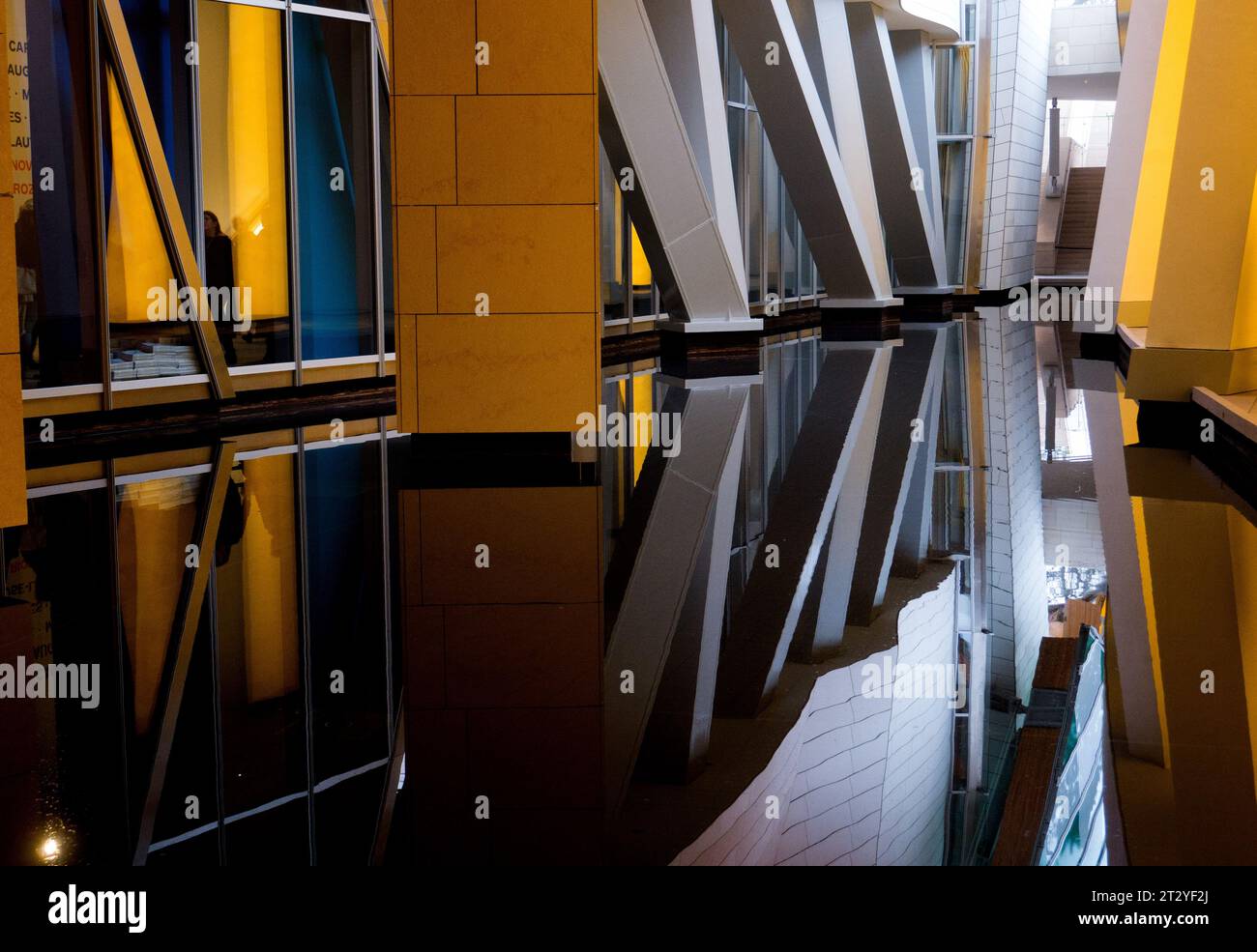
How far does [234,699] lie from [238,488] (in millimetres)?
3781

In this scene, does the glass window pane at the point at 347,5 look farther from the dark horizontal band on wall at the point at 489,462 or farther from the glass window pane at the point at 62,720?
the glass window pane at the point at 62,720

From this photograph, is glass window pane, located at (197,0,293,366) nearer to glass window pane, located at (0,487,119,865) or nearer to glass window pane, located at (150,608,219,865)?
glass window pane, located at (0,487,119,865)

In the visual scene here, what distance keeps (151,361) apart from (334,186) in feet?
10.1

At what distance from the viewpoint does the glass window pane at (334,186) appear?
12.6 metres

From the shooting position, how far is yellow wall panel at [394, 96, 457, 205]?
346 inches

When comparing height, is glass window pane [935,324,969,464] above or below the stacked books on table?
below

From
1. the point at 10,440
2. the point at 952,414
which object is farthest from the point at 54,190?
the point at 952,414

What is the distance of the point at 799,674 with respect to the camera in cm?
423

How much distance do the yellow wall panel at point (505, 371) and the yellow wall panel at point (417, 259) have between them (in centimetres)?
13

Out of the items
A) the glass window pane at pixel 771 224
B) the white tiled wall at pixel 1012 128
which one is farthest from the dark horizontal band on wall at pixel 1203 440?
the white tiled wall at pixel 1012 128

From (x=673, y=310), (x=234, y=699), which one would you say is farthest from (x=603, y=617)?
(x=673, y=310)

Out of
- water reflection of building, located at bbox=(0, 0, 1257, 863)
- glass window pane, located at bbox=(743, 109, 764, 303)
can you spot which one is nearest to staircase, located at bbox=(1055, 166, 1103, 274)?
glass window pane, located at bbox=(743, 109, 764, 303)

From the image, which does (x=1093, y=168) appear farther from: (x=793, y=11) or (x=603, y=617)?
(x=603, y=617)

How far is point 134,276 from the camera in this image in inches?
420
